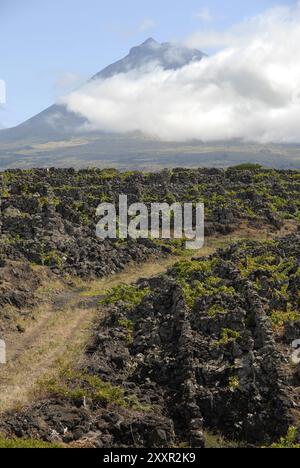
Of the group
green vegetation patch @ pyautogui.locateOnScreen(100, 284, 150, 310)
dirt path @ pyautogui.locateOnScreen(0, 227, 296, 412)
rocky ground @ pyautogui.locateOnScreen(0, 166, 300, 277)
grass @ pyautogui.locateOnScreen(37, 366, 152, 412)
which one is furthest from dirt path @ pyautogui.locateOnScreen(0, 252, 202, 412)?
rocky ground @ pyautogui.locateOnScreen(0, 166, 300, 277)

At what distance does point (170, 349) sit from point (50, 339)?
6800 millimetres

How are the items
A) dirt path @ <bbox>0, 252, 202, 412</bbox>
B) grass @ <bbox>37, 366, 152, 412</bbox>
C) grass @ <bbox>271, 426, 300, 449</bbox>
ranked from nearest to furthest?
grass @ <bbox>271, 426, 300, 449</bbox>
grass @ <bbox>37, 366, 152, 412</bbox>
dirt path @ <bbox>0, 252, 202, 412</bbox>

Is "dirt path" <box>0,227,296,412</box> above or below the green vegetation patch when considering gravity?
below

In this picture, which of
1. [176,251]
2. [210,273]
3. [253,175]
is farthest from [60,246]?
[253,175]

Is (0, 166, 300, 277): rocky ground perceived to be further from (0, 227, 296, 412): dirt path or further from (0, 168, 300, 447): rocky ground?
(0, 227, 296, 412): dirt path

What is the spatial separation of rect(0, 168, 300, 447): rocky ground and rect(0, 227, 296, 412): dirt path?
0.77 metres

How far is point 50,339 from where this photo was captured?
3002 cm

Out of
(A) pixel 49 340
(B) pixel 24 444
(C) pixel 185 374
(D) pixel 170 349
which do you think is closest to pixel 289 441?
(C) pixel 185 374

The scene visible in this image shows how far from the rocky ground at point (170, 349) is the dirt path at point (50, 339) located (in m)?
0.77

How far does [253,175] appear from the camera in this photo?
7694cm

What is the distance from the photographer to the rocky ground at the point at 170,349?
2078cm

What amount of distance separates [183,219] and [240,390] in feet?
124

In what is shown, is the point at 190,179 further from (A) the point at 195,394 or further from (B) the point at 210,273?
(A) the point at 195,394

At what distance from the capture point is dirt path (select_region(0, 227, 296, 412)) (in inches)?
953
